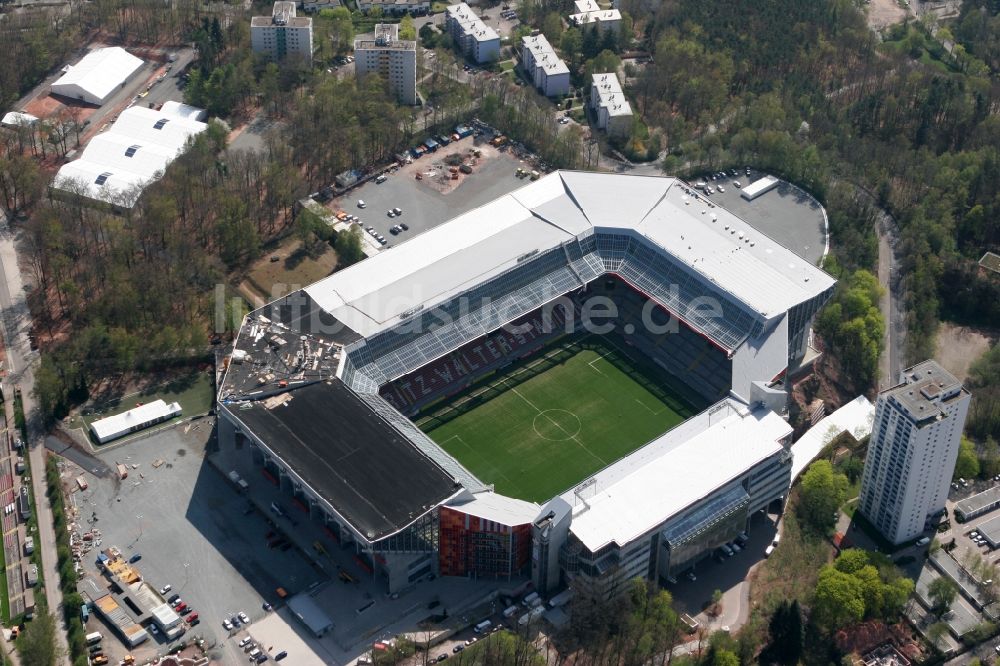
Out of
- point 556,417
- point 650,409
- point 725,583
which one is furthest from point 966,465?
point 556,417

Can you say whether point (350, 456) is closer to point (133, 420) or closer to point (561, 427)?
point (561, 427)

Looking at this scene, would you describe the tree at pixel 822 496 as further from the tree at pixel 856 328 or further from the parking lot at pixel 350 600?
the parking lot at pixel 350 600

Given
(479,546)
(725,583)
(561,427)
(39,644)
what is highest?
(479,546)

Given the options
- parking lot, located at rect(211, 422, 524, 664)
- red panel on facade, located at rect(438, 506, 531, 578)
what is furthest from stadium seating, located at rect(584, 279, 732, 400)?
parking lot, located at rect(211, 422, 524, 664)

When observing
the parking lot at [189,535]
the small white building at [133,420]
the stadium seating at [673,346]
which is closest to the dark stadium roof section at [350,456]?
the parking lot at [189,535]

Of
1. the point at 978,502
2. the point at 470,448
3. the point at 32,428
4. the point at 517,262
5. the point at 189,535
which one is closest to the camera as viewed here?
the point at 189,535

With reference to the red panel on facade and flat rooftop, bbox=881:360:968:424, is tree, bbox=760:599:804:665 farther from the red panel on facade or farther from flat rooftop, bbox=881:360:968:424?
the red panel on facade
